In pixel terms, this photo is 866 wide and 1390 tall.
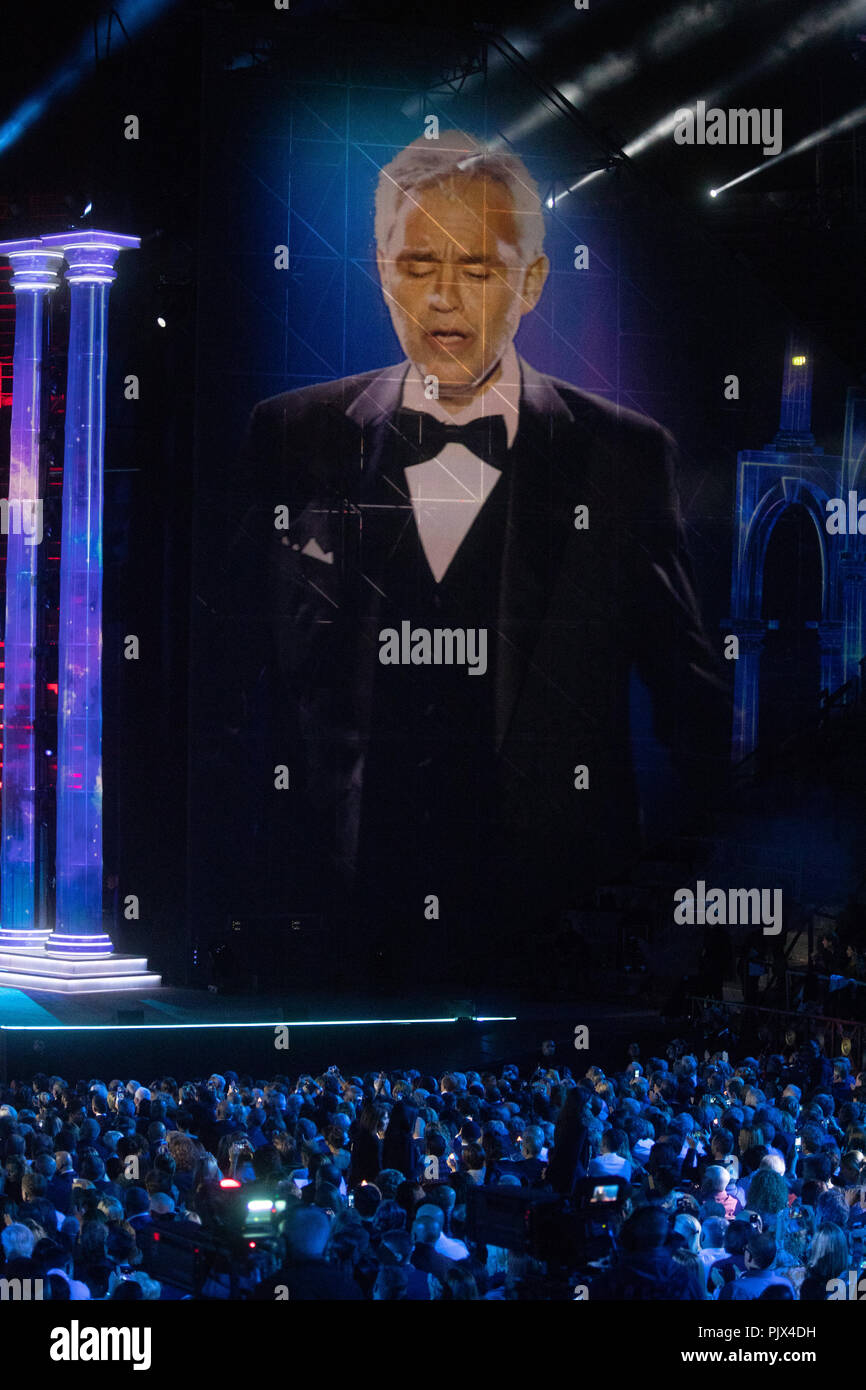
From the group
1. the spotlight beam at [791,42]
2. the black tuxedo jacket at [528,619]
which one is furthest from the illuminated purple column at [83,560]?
the spotlight beam at [791,42]

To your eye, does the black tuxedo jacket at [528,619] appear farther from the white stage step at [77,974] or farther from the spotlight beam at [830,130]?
the spotlight beam at [830,130]

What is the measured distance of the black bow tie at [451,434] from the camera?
27.2 m

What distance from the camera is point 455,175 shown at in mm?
27375

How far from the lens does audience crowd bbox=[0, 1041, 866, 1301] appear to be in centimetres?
838

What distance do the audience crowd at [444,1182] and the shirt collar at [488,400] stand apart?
494 inches

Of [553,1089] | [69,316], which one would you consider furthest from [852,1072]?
[69,316]

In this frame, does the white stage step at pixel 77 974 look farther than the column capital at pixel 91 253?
No

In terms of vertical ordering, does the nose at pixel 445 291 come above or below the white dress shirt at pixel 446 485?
above

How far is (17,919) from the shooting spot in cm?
2802

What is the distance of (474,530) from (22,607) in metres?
6.07

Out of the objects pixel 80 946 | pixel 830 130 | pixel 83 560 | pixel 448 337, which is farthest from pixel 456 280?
pixel 80 946

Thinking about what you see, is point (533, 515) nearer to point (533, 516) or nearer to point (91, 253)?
point (533, 516)

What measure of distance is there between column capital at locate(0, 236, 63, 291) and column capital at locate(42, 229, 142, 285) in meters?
0.32
